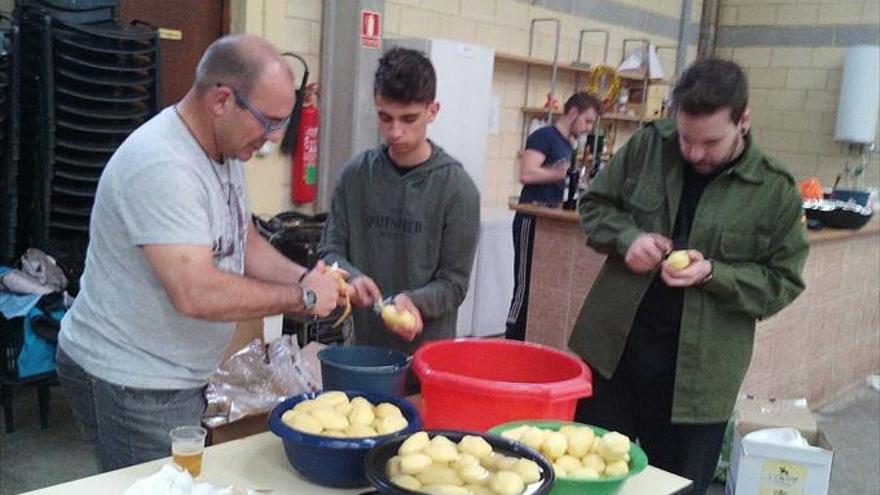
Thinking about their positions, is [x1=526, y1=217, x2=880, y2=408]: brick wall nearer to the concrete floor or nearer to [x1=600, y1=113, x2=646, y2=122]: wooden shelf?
the concrete floor

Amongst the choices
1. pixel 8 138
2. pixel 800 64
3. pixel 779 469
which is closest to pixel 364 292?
pixel 779 469

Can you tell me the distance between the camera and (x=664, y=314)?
2131 millimetres

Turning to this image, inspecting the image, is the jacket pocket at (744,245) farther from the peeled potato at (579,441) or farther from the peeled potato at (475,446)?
the peeled potato at (475,446)

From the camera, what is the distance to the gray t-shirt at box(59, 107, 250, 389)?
151cm

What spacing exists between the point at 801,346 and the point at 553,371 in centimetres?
306

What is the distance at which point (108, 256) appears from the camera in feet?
5.26

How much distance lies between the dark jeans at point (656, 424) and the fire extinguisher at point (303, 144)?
2.79 metres

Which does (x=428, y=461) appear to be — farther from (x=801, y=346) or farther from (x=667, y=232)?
(x=801, y=346)

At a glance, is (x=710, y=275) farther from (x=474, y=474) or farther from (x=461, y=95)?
(x=461, y=95)

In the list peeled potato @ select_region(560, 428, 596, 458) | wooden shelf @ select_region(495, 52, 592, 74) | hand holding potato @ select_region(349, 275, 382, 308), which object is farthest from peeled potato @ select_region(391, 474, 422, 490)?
wooden shelf @ select_region(495, 52, 592, 74)

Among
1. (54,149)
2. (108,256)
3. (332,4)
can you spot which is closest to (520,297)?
(332,4)

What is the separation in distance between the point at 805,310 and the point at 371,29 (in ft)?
9.39

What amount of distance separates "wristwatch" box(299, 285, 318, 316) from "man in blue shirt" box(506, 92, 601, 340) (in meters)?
2.44

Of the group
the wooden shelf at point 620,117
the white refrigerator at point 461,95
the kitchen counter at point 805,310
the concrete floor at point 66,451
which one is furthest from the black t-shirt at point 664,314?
the wooden shelf at point 620,117
